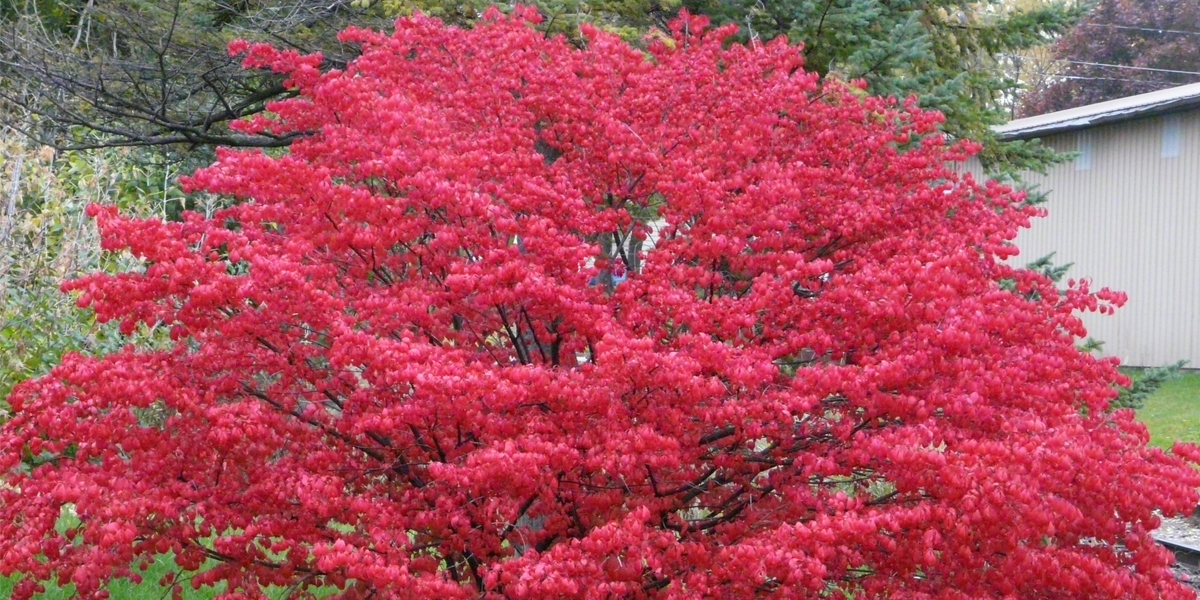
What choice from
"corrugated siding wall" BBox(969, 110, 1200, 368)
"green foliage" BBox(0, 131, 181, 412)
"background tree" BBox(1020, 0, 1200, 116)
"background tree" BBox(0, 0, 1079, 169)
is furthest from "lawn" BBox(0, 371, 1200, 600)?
"background tree" BBox(1020, 0, 1200, 116)

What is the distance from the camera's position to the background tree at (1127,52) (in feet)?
110

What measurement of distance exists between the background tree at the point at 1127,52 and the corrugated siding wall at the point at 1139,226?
15304 millimetres

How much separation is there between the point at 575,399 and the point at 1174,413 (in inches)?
497

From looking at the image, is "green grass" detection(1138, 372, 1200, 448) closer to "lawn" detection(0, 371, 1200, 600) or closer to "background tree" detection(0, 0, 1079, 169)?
"lawn" detection(0, 371, 1200, 600)

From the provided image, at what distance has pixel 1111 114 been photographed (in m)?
18.0

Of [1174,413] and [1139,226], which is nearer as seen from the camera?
[1174,413]

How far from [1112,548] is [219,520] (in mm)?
3028

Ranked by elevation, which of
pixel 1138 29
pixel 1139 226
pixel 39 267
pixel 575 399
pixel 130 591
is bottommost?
pixel 1139 226

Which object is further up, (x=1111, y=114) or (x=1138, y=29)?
(x=1138, y=29)

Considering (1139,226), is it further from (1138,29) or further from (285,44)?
(1138,29)

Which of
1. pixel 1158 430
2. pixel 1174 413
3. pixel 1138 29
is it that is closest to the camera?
pixel 1158 430

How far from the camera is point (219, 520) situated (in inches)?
167

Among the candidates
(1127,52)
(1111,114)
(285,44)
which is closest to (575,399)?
(285,44)

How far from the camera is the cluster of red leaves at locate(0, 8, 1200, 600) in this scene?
12.7 ft
